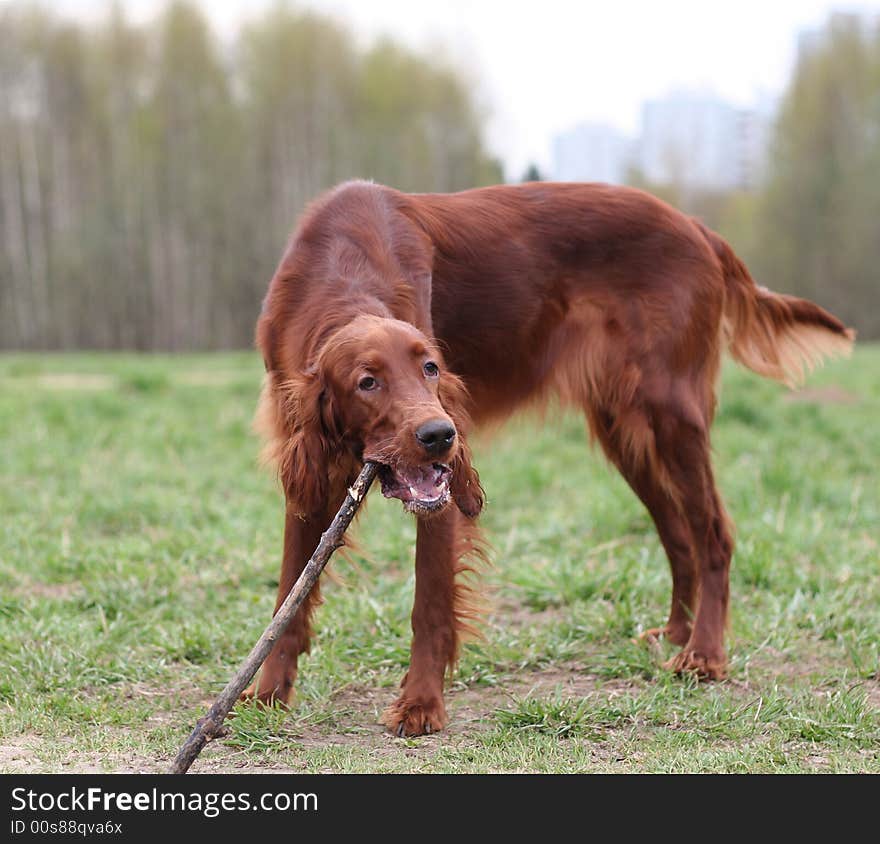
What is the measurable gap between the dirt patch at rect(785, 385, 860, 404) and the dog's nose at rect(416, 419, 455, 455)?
265 inches

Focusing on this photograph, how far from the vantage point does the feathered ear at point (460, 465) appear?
266 centimetres

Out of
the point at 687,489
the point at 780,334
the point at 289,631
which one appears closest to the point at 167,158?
the point at 780,334

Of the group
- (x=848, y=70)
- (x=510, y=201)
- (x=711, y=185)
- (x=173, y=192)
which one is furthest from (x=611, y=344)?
(x=711, y=185)

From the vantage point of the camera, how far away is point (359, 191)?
3113 mm

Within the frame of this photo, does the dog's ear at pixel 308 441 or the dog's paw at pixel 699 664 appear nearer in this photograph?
the dog's ear at pixel 308 441

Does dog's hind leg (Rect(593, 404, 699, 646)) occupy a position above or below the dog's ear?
below

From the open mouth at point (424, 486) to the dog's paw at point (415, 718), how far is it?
2.02ft

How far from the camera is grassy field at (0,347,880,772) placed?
8.64ft

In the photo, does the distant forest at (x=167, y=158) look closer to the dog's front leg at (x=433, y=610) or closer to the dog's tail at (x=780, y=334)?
the dog's tail at (x=780, y=334)

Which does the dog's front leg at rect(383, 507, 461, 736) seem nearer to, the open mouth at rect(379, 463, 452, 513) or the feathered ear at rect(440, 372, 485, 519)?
the feathered ear at rect(440, 372, 485, 519)

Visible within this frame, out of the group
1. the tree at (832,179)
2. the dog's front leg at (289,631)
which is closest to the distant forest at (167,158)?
the tree at (832,179)

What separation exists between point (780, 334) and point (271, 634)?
7.40 feet

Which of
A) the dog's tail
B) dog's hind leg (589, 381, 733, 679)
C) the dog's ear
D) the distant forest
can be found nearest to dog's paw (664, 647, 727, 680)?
dog's hind leg (589, 381, 733, 679)

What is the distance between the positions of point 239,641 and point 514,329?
1308 millimetres
